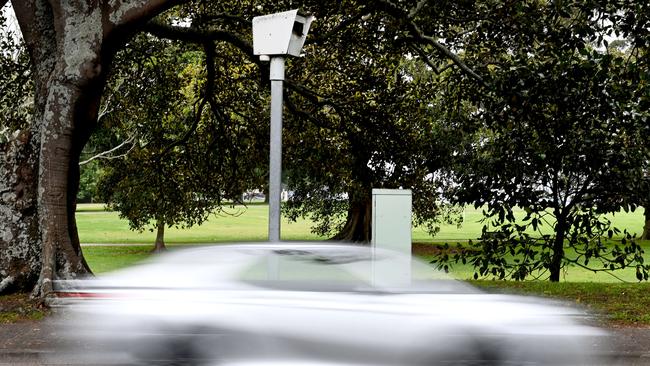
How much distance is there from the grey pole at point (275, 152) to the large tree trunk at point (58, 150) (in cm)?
342

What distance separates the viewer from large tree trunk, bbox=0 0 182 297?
10.9 metres

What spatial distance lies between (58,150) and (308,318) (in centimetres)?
645

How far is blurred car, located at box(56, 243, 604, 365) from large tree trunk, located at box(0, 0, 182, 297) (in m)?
4.83

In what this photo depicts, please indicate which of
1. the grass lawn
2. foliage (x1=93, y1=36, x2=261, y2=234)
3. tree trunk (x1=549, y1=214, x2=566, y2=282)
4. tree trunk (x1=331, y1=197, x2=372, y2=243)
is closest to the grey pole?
the grass lawn

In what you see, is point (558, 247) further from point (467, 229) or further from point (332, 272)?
point (467, 229)

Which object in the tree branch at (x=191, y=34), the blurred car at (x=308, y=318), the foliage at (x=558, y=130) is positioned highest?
the tree branch at (x=191, y=34)

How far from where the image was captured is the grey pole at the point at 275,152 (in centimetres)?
787

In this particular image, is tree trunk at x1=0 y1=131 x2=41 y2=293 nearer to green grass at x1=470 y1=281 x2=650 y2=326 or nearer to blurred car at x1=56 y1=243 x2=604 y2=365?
blurred car at x1=56 y1=243 x2=604 y2=365

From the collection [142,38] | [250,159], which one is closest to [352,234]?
[250,159]

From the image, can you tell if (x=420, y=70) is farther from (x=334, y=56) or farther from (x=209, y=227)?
(x=209, y=227)

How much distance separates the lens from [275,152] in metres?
7.89

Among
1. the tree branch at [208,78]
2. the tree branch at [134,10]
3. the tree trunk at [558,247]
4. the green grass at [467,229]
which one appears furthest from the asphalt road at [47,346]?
the green grass at [467,229]

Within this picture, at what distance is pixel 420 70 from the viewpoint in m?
30.2

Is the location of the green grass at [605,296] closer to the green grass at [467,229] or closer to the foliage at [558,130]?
the foliage at [558,130]
